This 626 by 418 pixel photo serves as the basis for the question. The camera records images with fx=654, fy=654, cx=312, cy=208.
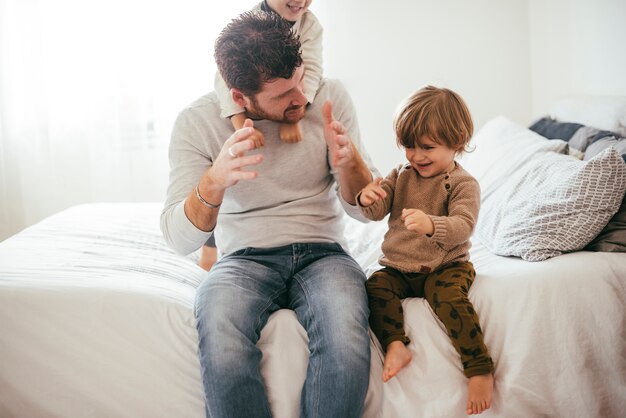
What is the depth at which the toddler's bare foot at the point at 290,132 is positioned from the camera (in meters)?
1.56

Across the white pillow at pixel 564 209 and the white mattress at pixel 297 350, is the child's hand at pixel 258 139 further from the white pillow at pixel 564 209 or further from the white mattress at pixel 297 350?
the white pillow at pixel 564 209

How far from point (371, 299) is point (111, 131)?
2.18 metres

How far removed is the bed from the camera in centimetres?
134

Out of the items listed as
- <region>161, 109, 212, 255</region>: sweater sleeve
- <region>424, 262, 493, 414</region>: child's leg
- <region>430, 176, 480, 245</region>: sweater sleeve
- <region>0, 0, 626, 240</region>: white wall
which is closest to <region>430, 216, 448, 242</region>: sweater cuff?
<region>430, 176, 480, 245</region>: sweater sleeve

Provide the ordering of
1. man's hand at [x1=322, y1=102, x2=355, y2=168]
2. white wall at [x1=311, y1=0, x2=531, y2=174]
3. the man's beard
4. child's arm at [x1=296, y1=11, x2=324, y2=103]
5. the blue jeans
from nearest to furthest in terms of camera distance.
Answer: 1. the blue jeans
2. man's hand at [x1=322, y1=102, x2=355, y2=168]
3. the man's beard
4. child's arm at [x1=296, y1=11, x2=324, y2=103]
5. white wall at [x1=311, y1=0, x2=531, y2=174]

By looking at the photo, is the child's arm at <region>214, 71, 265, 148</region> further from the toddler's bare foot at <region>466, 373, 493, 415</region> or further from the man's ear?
the toddler's bare foot at <region>466, 373, 493, 415</region>

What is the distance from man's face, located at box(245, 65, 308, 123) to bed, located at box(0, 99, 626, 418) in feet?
1.55

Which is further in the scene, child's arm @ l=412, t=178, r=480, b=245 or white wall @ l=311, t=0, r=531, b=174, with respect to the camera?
white wall @ l=311, t=0, r=531, b=174

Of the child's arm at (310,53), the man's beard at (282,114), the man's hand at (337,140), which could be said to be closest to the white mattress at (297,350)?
the man's hand at (337,140)

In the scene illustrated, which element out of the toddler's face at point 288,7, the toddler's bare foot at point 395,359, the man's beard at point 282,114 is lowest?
the toddler's bare foot at point 395,359

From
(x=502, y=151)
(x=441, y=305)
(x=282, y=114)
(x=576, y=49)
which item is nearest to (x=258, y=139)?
(x=282, y=114)

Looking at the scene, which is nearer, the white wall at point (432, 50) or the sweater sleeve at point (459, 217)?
the sweater sleeve at point (459, 217)

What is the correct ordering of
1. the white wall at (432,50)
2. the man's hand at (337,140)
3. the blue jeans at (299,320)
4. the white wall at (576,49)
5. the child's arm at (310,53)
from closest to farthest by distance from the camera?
the blue jeans at (299,320) < the man's hand at (337,140) < the child's arm at (310,53) < the white wall at (576,49) < the white wall at (432,50)

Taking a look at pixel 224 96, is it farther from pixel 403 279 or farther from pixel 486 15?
pixel 486 15
